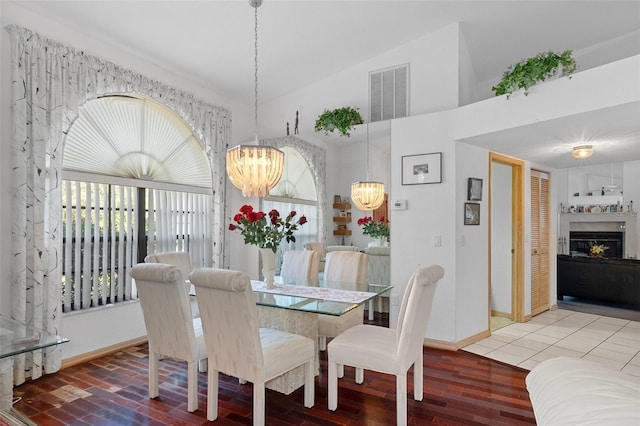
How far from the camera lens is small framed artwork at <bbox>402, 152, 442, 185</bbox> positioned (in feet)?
12.8

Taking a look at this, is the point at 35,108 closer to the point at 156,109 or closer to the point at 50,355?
the point at 156,109

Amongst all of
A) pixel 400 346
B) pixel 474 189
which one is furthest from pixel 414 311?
A: pixel 474 189

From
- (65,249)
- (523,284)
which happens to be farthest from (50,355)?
(523,284)

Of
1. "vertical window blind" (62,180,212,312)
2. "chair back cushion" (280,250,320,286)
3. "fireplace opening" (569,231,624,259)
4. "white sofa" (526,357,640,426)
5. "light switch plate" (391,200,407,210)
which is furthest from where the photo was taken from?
"fireplace opening" (569,231,624,259)

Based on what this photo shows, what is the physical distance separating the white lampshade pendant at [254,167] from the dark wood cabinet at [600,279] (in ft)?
18.5

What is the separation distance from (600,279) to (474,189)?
345 centimetres

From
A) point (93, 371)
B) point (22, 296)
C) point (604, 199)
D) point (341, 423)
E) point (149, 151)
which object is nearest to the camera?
point (341, 423)

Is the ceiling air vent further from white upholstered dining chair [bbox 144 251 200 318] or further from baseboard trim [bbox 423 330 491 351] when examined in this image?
white upholstered dining chair [bbox 144 251 200 318]

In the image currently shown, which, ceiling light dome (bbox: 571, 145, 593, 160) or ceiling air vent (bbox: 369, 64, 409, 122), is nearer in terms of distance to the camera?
ceiling light dome (bbox: 571, 145, 593, 160)

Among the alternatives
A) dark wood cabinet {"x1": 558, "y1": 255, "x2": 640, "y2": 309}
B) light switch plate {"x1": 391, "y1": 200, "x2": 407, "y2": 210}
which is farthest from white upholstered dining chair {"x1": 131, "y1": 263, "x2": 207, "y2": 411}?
dark wood cabinet {"x1": 558, "y1": 255, "x2": 640, "y2": 309}

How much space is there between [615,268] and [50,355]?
7265 millimetres

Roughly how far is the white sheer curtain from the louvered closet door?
18.3ft

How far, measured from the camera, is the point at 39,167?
9.71 ft

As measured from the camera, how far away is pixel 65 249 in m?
3.24
